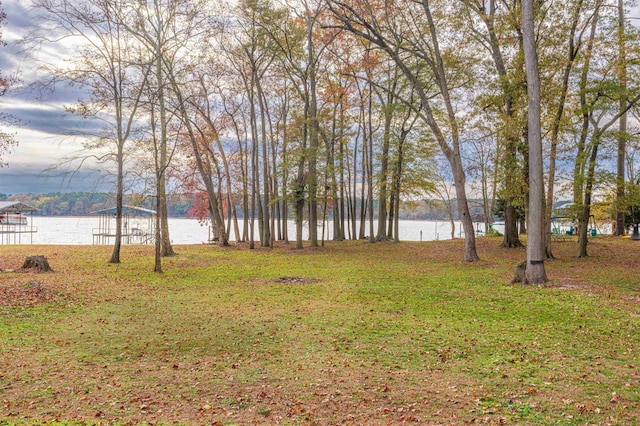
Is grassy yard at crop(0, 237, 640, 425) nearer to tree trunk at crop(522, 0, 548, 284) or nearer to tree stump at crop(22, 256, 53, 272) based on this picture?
tree trunk at crop(522, 0, 548, 284)

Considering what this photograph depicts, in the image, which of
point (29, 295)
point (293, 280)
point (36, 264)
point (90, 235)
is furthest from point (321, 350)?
point (90, 235)

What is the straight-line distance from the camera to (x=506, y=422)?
417cm

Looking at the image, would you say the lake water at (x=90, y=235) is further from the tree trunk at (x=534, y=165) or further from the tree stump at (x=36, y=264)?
the tree trunk at (x=534, y=165)

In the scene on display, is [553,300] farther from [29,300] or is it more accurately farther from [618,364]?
[29,300]

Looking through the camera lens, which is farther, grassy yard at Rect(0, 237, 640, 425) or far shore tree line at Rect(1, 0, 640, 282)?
far shore tree line at Rect(1, 0, 640, 282)

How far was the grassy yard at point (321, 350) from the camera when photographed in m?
4.55

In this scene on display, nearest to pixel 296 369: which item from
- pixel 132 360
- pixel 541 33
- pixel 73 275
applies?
pixel 132 360

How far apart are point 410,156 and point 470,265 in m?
12.4

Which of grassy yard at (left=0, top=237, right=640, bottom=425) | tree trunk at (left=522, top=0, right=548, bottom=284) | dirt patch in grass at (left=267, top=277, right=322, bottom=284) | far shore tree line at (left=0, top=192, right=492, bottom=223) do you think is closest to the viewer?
grassy yard at (left=0, top=237, right=640, bottom=425)

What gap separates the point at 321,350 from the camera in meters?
6.61

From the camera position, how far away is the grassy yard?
4.55 m

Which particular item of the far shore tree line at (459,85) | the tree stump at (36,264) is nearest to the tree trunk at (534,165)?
the far shore tree line at (459,85)

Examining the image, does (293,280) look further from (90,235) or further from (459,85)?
(90,235)

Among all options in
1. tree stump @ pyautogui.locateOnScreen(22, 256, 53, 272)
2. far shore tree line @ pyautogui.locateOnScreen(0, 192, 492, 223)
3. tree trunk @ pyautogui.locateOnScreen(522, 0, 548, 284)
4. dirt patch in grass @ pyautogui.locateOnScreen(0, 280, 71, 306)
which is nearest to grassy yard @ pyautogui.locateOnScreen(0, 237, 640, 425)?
dirt patch in grass @ pyautogui.locateOnScreen(0, 280, 71, 306)
